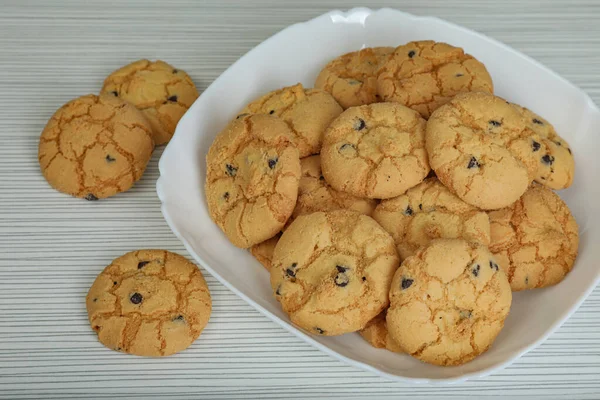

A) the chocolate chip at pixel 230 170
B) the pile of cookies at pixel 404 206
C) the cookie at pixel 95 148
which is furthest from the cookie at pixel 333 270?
the cookie at pixel 95 148

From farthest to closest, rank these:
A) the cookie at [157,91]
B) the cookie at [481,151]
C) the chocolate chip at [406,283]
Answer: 1. the cookie at [157,91]
2. the cookie at [481,151]
3. the chocolate chip at [406,283]

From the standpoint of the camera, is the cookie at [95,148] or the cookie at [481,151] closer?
the cookie at [481,151]

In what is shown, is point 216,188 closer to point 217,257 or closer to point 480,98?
point 217,257

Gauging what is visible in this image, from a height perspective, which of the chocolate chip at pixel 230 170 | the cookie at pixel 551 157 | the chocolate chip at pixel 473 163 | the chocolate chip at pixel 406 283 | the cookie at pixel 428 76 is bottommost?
the chocolate chip at pixel 406 283

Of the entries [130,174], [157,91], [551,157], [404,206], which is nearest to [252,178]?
[404,206]

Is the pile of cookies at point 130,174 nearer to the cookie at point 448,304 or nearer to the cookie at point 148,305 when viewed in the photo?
the cookie at point 148,305

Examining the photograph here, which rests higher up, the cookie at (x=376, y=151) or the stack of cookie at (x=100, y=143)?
the cookie at (x=376, y=151)

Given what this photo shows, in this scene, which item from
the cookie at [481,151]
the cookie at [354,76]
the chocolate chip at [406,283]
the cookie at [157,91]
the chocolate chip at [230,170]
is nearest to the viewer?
the chocolate chip at [406,283]
